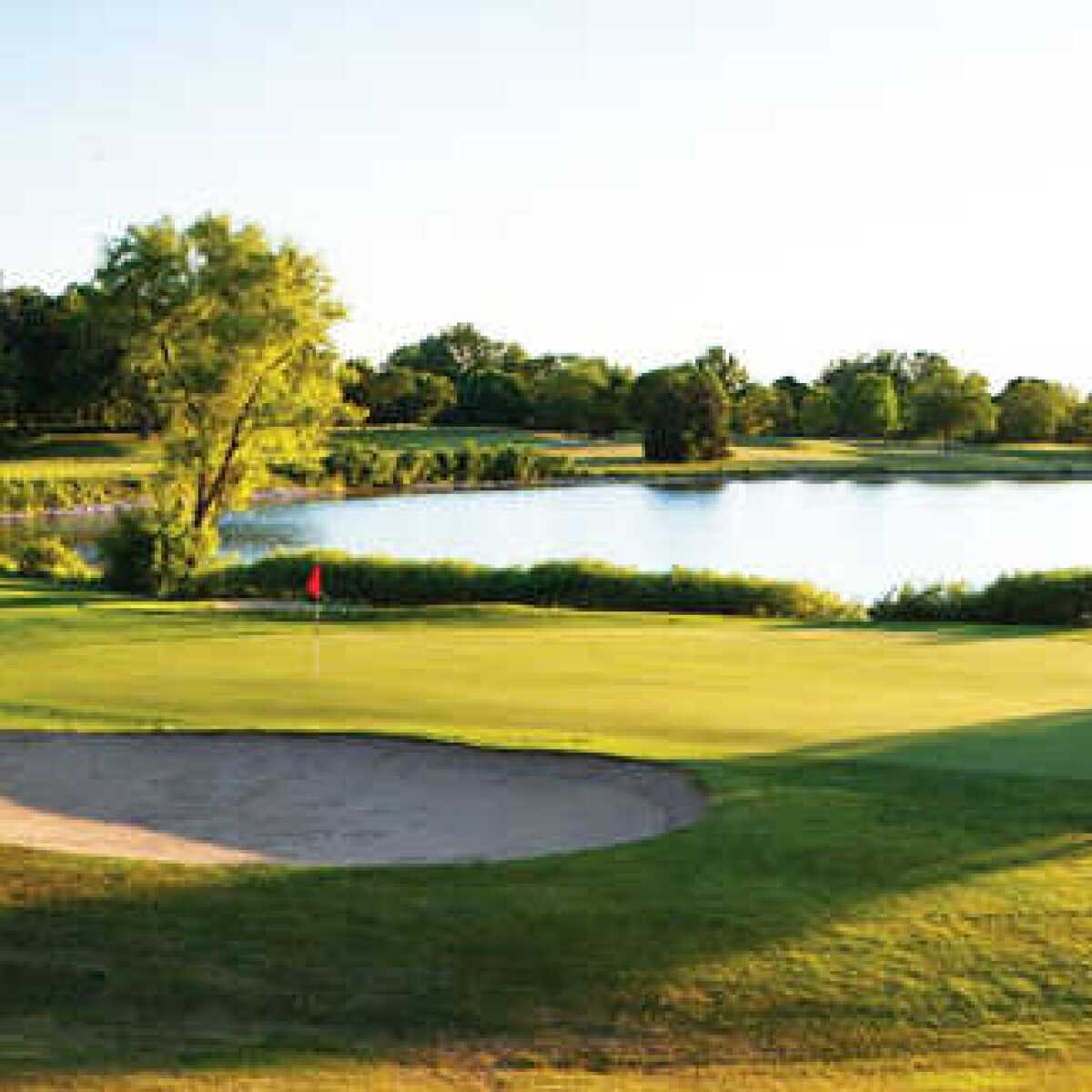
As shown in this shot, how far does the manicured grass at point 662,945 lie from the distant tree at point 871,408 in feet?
471

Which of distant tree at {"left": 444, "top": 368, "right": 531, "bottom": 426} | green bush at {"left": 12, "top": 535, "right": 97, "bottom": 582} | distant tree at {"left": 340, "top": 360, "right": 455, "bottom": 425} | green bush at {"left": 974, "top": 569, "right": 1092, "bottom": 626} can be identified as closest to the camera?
green bush at {"left": 974, "top": 569, "right": 1092, "bottom": 626}

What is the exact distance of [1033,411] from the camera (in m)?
158

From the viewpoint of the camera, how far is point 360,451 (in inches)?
4136

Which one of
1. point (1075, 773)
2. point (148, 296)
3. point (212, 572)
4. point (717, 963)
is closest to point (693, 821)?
point (717, 963)

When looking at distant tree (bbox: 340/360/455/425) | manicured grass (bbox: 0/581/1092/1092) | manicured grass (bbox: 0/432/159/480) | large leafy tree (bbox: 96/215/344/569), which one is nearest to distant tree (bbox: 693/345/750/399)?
distant tree (bbox: 340/360/455/425)

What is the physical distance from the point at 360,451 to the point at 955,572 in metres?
59.4

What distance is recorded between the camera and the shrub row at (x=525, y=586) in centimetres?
3125

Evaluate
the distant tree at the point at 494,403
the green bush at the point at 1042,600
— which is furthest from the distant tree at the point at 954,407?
the green bush at the point at 1042,600

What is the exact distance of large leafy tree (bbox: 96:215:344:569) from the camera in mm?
49406

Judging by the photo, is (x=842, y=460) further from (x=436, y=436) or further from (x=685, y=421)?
(x=436, y=436)

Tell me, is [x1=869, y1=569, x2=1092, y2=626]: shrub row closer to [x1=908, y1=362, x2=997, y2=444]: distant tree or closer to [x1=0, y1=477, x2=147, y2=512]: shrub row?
[x1=0, y1=477, x2=147, y2=512]: shrub row

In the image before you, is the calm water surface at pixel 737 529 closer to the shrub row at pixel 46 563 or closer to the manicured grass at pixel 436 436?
the shrub row at pixel 46 563

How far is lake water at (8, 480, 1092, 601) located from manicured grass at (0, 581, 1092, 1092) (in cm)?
3585

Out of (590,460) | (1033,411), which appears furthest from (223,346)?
(1033,411)
